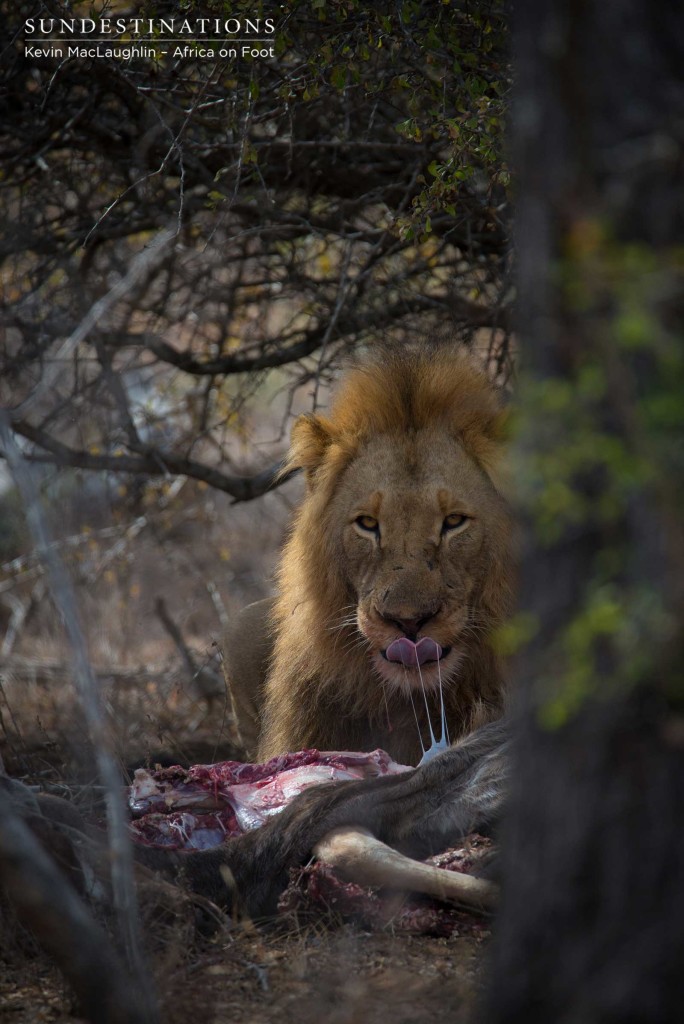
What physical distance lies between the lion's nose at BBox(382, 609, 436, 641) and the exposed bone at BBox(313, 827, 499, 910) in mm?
861

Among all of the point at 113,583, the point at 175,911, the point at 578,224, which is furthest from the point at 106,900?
the point at 113,583

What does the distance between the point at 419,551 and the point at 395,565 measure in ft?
0.32

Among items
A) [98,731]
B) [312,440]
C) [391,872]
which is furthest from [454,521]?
[98,731]

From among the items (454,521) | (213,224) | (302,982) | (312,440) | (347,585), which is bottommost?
(302,982)

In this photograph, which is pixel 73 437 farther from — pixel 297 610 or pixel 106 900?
pixel 106 900

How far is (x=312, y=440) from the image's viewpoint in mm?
4363

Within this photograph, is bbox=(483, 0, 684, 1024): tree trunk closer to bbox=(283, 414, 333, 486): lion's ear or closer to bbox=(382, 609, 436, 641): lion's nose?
bbox=(382, 609, 436, 641): lion's nose

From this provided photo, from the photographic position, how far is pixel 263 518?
30.5 ft

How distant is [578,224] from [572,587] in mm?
557

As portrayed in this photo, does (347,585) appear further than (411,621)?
Yes

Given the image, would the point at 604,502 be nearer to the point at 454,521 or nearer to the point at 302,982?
the point at 302,982

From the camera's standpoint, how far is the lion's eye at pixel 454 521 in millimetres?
3922

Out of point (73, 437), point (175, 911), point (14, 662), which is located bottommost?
point (175, 911)

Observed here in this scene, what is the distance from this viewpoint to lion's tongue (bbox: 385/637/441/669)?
3.77m
